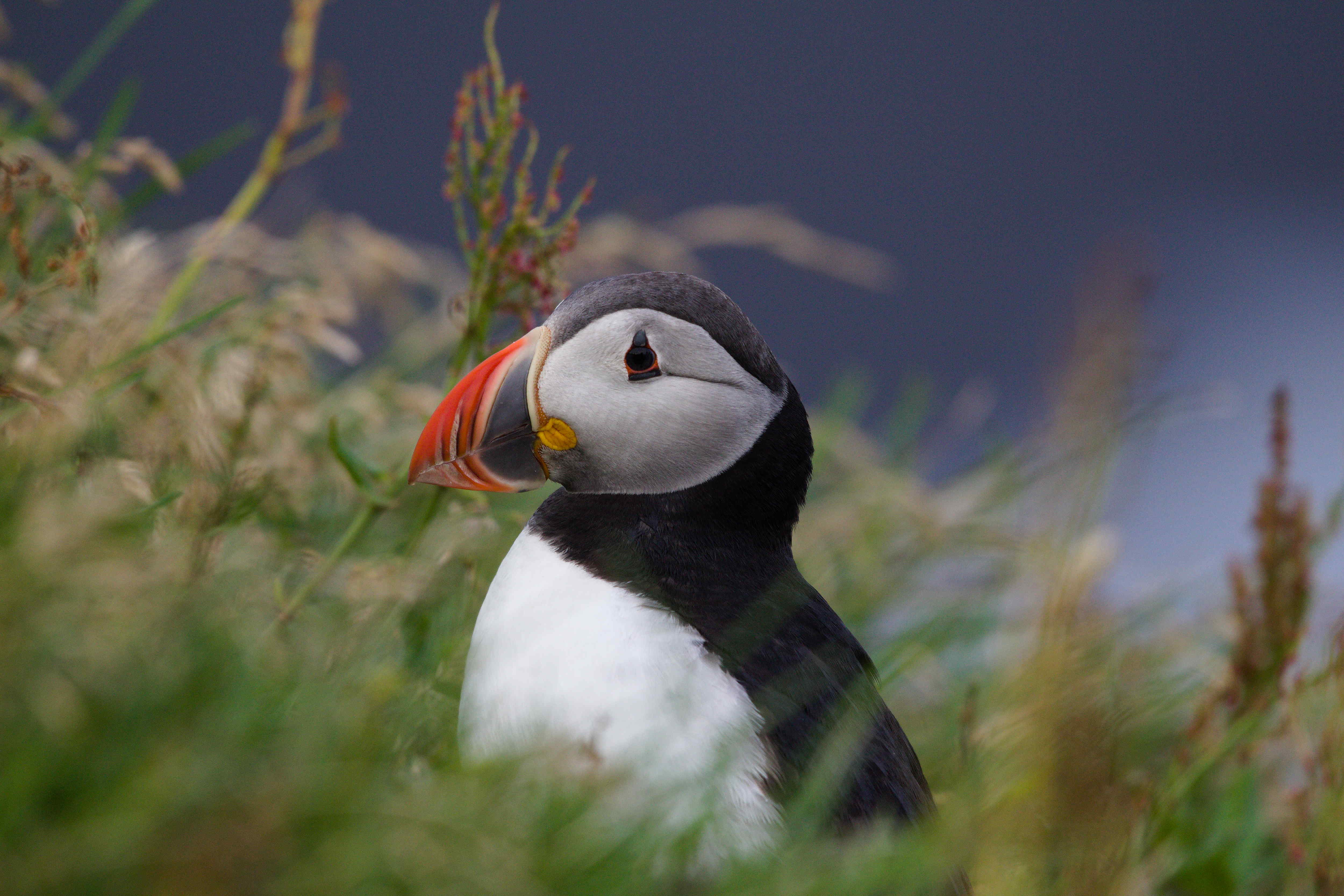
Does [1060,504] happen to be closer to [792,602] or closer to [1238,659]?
[792,602]

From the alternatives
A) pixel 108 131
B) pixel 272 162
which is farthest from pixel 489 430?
pixel 108 131

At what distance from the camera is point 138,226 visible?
3393 millimetres

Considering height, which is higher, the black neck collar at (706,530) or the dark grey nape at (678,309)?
the dark grey nape at (678,309)

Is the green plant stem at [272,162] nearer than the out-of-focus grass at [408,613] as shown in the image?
No

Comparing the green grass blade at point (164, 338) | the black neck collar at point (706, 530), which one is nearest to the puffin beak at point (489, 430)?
the black neck collar at point (706, 530)

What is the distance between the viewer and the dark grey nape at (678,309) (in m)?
1.66

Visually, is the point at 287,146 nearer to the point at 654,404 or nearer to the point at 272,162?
the point at 272,162

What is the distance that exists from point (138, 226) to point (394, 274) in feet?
2.89

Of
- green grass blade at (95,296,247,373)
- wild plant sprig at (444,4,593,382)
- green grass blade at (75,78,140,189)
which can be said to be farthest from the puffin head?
green grass blade at (75,78,140,189)

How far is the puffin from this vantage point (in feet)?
4.37

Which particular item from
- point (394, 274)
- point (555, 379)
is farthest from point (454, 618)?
point (394, 274)

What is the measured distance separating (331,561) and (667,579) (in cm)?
56

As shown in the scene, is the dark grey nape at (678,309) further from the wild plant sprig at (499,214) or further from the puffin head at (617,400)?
the wild plant sprig at (499,214)

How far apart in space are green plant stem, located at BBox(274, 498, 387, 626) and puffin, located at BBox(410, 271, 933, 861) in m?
0.20
